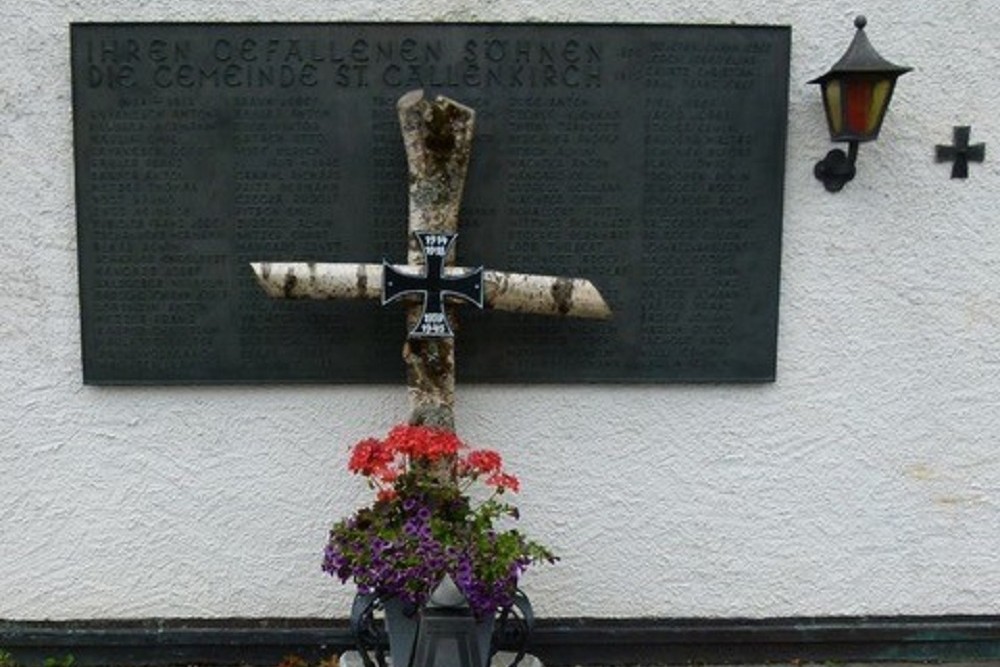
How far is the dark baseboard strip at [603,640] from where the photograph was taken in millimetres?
3771

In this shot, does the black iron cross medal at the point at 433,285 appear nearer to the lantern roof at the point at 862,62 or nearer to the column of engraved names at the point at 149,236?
the column of engraved names at the point at 149,236

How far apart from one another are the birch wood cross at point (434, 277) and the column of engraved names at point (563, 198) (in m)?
0.21

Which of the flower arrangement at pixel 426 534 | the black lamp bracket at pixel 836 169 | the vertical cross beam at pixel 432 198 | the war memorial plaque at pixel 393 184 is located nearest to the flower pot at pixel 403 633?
the flower arrangement at pixel 426 534

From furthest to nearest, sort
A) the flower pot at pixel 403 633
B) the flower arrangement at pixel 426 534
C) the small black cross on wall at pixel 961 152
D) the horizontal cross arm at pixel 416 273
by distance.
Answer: the small black cross on wall at pixel 961 152, the horizontal cross arm at pixel 416 273, the flower pot at pixel 403 633, the flower arrangement at pixel 426 534

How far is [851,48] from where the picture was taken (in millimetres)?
3516

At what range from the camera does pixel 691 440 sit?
3.85m

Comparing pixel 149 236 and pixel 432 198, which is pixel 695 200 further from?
pixel 149 236

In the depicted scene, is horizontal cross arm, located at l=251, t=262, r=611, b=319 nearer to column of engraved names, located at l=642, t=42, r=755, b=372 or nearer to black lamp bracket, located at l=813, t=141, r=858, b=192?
column of engraved names, located at l=642, t=42, r=755, b=372

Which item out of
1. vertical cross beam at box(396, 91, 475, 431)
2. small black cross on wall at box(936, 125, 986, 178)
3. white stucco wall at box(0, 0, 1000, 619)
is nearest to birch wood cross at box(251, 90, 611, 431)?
vertical cross beam at box(396, 91, 475, 431)

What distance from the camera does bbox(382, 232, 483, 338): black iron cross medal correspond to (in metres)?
3.44

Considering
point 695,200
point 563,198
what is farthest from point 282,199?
point 695,200

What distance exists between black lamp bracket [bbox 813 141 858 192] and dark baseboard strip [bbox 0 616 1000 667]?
6.06 feet

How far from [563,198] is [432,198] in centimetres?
58

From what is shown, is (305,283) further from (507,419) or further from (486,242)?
(507,419)
